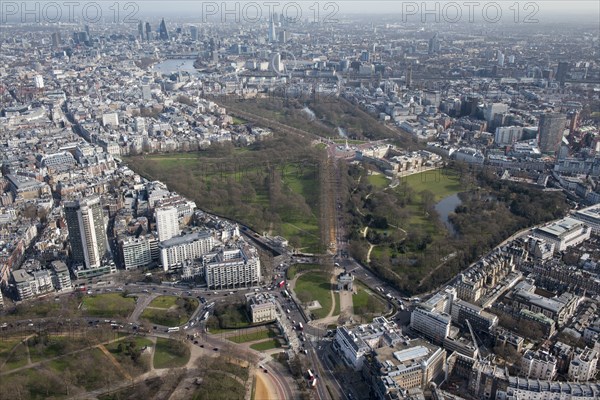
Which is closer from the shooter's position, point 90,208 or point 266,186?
point 90,208

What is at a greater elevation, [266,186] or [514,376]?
[266,186]

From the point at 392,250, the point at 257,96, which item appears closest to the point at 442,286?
the point at 392,250

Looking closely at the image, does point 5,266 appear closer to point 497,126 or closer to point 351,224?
point 351,224

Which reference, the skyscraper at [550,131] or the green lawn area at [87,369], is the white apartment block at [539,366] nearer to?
the green lawn area at [87,369]

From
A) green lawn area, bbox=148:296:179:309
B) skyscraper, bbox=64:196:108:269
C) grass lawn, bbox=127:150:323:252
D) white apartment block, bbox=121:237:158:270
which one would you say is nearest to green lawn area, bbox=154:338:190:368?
green lawn area, bbox=148:296:179:309

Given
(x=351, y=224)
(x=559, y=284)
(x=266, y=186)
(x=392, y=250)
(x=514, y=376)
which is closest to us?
(x=514, y=376)

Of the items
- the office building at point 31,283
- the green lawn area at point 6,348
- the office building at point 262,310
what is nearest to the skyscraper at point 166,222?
the office building at point 31,283
